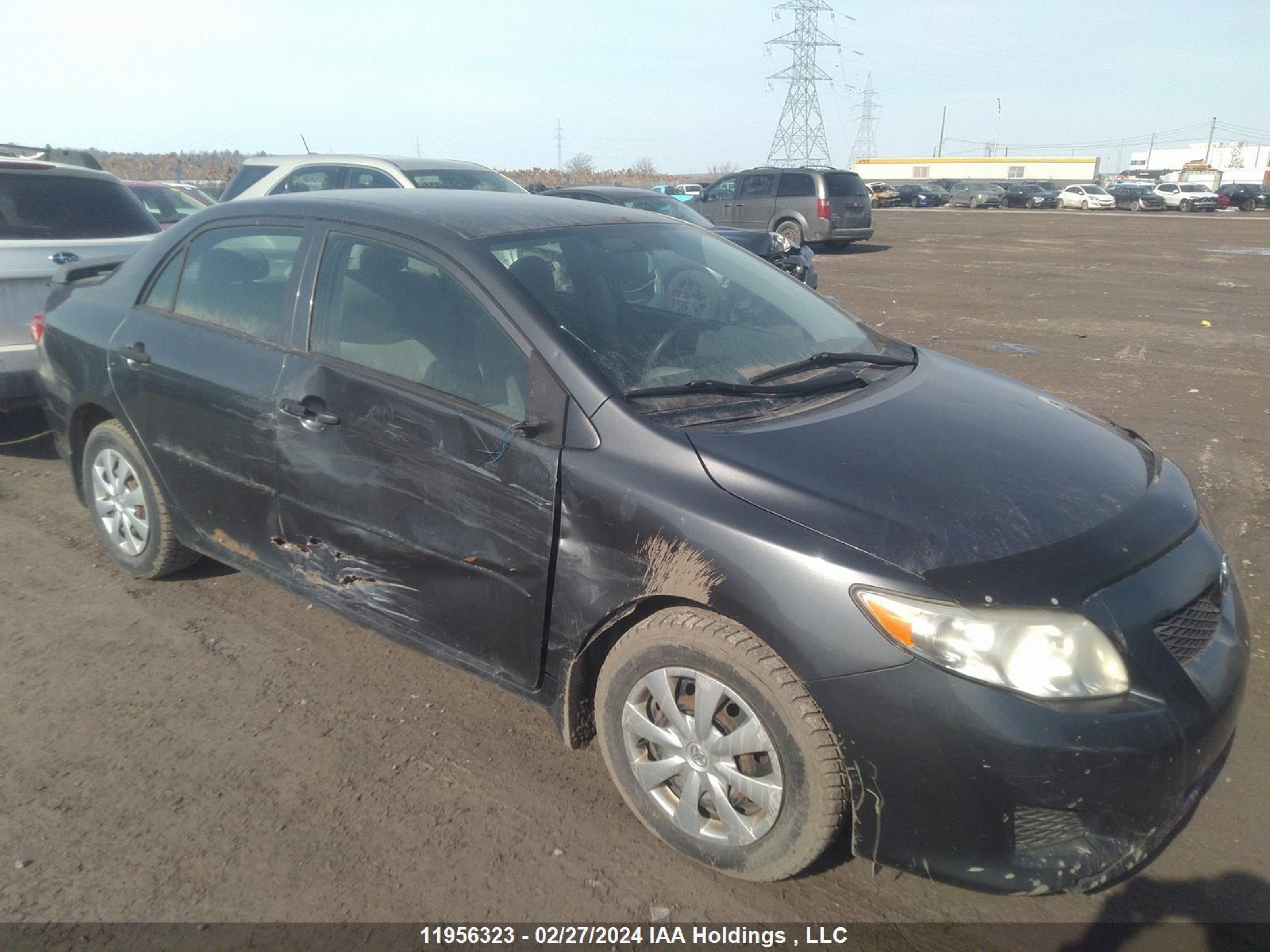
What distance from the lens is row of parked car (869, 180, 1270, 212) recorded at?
149 ft

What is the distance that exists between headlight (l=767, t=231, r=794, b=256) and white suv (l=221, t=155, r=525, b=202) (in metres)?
2.91

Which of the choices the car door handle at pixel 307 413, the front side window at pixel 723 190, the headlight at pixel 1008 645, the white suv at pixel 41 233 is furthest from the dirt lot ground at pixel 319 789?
the front side window at pixel 723 190

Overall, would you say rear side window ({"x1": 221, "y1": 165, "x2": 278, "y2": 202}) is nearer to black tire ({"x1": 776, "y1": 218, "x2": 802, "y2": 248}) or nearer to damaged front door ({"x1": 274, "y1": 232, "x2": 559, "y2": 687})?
damaged front door ({"x1": 274, "y1": 232, "x2": 559, "y2": 687})

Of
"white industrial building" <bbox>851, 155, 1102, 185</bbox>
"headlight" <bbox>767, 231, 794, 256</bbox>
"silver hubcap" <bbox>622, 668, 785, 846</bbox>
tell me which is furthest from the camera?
"white industrial building" <bbox>851, 155, 1102, 185</bbox>

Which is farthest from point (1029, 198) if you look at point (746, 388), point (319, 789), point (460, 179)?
point (319, 789)

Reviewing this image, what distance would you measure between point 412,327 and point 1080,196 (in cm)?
5334

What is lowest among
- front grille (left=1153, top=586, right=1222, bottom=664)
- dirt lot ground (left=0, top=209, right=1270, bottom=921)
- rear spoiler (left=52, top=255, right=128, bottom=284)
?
dirt lot ground (left=0, top=209, right=1270, bottom=921)

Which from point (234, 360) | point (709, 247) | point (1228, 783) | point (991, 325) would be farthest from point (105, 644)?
point (991, 325)

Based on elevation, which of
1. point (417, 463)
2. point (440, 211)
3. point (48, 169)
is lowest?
point (417, 463)

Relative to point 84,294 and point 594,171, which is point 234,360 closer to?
point 84,294

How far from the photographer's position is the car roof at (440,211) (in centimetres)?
327

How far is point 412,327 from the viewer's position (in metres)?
3.15

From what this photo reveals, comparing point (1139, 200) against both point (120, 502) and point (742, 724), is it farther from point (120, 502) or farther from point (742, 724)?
point (742, 724)

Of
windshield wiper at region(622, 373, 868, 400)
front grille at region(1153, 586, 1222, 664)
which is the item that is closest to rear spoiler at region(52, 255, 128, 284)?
windshield wiper at region(622, 373, 868, 400)
